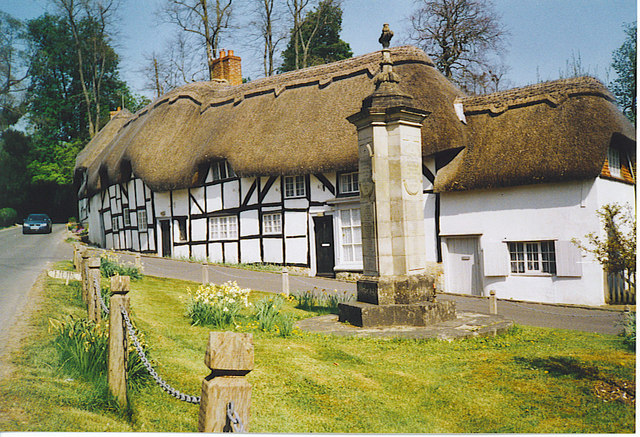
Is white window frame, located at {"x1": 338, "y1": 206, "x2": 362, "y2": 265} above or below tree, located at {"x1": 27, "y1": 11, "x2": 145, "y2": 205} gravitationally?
below

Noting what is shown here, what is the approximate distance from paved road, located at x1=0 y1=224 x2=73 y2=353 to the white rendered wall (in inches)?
256

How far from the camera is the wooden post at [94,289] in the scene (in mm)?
4486

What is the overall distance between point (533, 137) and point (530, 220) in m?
1.61

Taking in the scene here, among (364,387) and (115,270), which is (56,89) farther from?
(364,387)

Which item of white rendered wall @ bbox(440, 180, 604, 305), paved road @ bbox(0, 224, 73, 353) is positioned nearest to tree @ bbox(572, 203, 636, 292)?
white rendered wall @ bbox(440, 180, 604, 305)

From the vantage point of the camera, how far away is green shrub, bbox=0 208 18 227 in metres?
5.32

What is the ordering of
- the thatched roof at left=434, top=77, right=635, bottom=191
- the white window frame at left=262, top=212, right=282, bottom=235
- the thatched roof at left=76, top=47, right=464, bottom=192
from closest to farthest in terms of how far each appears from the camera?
the thatched roof at left=434, top=77, right=635, bottom=191 < the thatched roof at left=76, top=47, right=464, bottom=192 < the white window frame at left=262, top=212, right=282, bottom=235

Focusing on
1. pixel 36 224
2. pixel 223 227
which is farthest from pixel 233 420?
pixel 223 227

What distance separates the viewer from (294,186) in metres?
11.9

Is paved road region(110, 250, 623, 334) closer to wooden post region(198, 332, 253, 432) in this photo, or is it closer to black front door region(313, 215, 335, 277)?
black front door region(313, 215, 335, 277)

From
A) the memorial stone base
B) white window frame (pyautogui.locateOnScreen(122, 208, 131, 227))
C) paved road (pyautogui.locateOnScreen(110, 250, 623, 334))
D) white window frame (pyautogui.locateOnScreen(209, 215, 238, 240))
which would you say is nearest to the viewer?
the memorial stone base

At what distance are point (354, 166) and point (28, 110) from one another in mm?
6440

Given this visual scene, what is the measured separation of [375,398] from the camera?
3.59 m

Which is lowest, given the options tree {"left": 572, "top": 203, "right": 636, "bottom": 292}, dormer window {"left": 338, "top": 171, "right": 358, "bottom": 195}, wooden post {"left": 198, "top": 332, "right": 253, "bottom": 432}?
wooden post {"left": 198, "top": 332, "right": 253, "bottom": 432}
